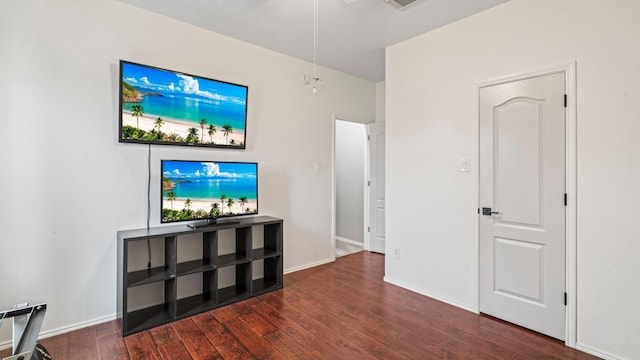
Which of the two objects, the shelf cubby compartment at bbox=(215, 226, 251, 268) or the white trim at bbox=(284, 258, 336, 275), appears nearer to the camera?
the shelf cubby compartment at bbox=(215, 226, 251, 268)

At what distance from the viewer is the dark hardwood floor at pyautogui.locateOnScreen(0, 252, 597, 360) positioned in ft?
7.18

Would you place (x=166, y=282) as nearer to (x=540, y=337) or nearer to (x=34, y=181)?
(x=34, y=181)

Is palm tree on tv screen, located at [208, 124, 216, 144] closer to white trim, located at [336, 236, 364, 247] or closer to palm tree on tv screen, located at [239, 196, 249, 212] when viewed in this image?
palm tree on tv screen, located at [239, 196, 249, 212]

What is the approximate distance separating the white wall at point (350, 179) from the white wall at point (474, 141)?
5.98 feet

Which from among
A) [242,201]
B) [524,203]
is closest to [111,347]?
[242,201]

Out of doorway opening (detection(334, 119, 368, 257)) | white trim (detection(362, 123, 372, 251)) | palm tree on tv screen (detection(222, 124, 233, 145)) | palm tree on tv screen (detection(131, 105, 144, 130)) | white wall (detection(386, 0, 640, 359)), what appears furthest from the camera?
doorway opening (detection(334, 119, 368, 257))

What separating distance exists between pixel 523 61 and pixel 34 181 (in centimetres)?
413

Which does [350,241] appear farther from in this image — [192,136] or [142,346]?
[142,346]

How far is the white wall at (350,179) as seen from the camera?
5.47 meters

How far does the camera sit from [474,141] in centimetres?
285

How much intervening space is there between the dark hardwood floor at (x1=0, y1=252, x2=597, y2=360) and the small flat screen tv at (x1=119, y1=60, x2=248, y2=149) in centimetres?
169

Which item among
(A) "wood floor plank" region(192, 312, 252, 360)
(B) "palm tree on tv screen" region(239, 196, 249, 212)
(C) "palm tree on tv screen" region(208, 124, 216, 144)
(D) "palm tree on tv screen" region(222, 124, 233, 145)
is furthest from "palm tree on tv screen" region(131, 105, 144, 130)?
(A) "wood floor plank" region(192, 312, 252, 360)

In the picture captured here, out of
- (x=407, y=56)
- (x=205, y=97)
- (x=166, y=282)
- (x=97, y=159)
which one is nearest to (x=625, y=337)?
(x=407, y=56)

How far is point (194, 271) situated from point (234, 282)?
28.9 inches
